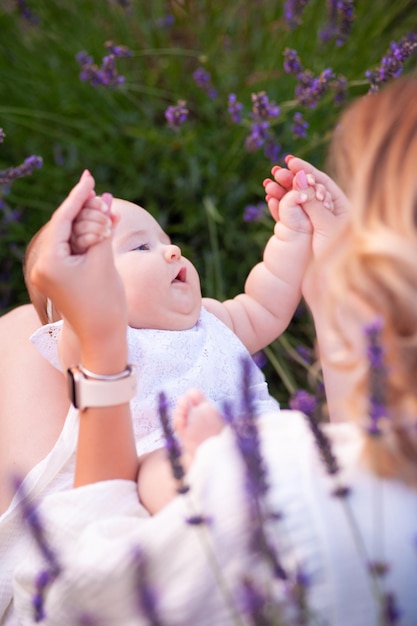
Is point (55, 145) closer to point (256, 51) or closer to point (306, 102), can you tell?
point (256, 51)

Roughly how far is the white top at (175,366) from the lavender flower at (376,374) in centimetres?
67

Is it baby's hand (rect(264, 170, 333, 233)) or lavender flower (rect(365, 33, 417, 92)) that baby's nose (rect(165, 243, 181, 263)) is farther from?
lavender flower (rect(365, 33, 417, 92))

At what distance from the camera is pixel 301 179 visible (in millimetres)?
1574

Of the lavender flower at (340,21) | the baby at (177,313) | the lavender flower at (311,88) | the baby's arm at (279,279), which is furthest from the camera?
the lavender flower at (340,21)

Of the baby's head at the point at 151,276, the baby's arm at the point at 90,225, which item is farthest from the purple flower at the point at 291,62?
the baby's arm at the point at 90,225

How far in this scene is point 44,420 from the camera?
1592 millimetres

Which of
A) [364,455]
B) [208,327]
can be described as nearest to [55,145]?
[208,327]

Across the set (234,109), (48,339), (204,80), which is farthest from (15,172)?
(204,80)

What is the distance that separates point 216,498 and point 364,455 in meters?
0.17

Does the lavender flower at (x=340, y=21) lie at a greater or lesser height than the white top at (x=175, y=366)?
greater

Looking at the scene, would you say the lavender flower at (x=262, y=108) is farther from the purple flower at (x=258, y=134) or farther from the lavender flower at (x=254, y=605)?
the lavender flower at (x=254, y=605)

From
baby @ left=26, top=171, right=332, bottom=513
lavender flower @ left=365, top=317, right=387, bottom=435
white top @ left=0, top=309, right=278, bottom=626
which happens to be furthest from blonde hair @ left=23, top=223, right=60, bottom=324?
lavender flower @ left=365, top=317, right=387, bottom=435

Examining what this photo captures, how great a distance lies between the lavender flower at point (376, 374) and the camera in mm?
802

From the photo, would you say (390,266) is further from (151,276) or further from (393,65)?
(393,65)
